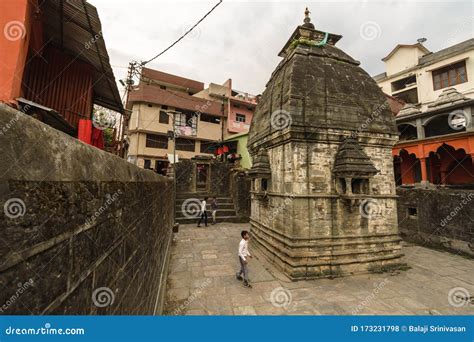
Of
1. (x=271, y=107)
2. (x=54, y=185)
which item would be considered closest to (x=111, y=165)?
(x=54, y=185)

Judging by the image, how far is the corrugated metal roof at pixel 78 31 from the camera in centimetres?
459

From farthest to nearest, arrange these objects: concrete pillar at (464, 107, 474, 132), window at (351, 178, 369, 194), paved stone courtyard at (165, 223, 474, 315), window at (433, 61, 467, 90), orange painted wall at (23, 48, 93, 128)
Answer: window at (433, 61, 467, 90)
concrete pillar at (464, 107, 474, 132)
window at (351, 178, 369, 194)
orange painted wall at (23, 48, 93, 128)
paved stone courtyard at (165, 223, 474, 315)

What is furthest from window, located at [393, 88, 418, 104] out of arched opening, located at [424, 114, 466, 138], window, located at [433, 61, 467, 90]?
arched opening, located at [424, 114, 466, 138]

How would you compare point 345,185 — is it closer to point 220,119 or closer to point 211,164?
point 211,164

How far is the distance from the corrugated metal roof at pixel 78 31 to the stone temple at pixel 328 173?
219 inches

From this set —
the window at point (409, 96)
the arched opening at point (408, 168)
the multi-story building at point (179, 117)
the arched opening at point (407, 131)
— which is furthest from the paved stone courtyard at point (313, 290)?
the window at point (409, 96)

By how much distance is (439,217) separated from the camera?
378 inches

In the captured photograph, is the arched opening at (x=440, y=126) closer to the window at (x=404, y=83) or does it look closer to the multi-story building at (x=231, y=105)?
the window at (x=404, y=83)

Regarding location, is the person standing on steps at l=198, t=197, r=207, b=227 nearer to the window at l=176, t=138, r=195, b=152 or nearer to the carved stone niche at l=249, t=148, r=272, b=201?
the carved stone niche at l=249, t=148, r=272, b=201

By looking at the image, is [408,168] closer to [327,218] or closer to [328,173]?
[328,173]

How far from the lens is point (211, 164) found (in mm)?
18781

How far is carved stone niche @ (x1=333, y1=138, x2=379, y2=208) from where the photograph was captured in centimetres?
667

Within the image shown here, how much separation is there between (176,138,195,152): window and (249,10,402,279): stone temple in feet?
56.4

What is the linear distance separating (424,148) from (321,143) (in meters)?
11.6
